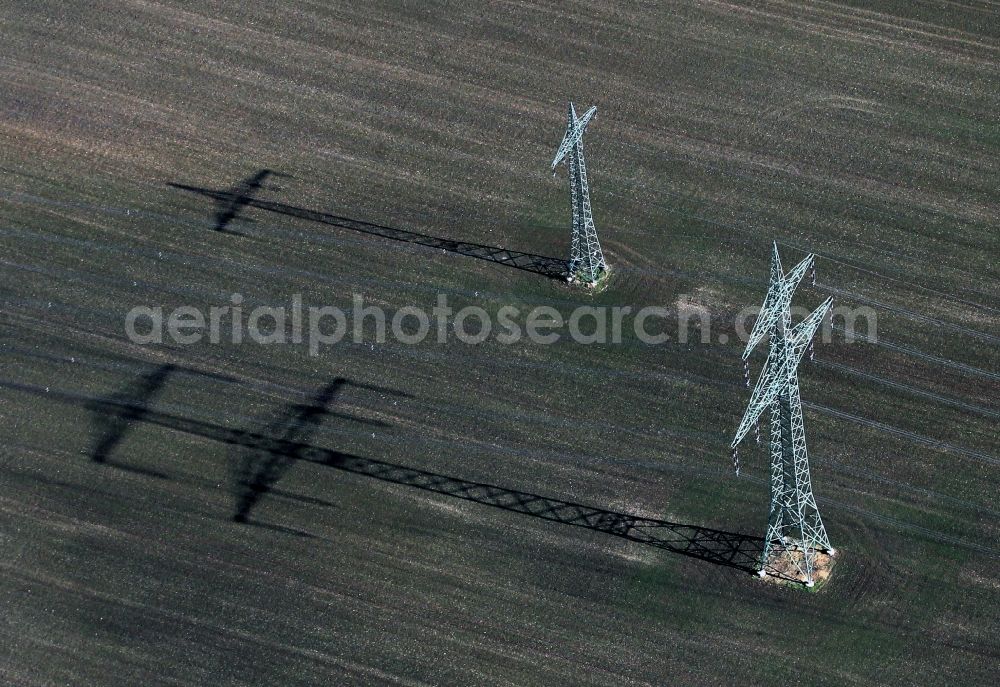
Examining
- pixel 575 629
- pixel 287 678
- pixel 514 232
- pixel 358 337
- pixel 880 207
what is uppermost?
pixel 880 207

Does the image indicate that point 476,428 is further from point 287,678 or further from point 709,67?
point 709,67

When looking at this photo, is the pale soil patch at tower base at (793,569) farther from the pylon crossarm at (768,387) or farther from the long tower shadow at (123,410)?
the long tower shadow at (123,410)

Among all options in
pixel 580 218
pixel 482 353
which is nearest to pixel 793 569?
pixel 482 353

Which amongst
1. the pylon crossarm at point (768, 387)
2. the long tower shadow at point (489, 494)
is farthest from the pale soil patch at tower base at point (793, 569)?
the pylon crossarm at point (768, 387)

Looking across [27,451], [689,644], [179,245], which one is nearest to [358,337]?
[179,245]

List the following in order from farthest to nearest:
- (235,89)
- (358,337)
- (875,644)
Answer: (235,89) < (358,337) < (875,644)

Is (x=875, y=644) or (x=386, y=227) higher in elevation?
(x=386, y=227)

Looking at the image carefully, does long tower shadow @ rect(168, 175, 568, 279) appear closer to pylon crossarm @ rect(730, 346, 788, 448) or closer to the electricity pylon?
the electricity pylon
